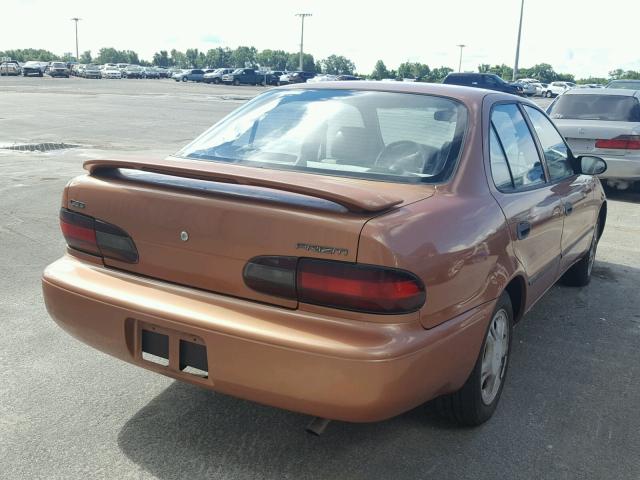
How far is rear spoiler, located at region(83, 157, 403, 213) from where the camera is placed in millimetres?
2572

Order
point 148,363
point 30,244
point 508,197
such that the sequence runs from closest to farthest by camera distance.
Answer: point 148,363, point 508,197, point 30,244

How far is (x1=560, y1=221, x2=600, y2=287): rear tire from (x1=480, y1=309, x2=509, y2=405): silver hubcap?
2.36 metres

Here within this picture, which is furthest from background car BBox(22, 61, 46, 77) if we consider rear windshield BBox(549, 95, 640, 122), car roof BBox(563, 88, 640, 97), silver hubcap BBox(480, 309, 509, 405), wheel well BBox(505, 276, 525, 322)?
silver hubcap BBox(480, 309, 509, 405)

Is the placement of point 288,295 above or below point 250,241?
below

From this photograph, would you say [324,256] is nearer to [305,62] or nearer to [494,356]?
[494,356]

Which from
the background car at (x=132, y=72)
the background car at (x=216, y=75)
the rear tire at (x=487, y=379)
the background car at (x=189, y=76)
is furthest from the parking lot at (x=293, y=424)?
the background car at (x=132, y=72)

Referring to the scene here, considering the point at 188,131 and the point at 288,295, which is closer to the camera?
the point at 288,295

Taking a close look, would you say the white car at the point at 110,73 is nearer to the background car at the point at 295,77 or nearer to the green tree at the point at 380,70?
the background car at the point at 295,77

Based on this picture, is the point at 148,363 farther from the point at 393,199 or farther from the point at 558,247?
the point at 558,247

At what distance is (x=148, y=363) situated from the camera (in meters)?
2.93

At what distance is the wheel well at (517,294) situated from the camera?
3.59 meters

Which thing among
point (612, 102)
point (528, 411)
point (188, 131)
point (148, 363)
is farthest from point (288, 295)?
point (188, 131)

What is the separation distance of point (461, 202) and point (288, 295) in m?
0.92

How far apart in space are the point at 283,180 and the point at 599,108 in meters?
9.18
